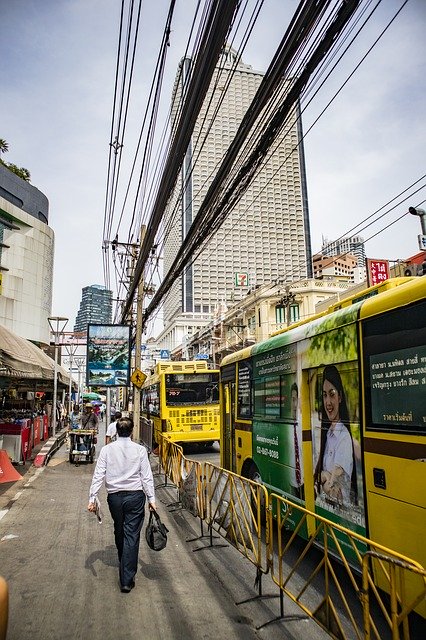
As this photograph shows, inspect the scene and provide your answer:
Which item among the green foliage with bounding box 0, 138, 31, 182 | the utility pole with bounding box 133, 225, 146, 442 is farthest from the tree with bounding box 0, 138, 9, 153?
the utility pole with bounding box 133, 225, 146, 442

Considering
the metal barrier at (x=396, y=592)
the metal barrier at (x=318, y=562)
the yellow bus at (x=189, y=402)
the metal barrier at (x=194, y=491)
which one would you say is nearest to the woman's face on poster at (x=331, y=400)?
the metal barrier at (x=318, y=562)

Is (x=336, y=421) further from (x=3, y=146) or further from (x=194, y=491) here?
(x=3, y=146)

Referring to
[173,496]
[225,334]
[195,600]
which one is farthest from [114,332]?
[225,334]

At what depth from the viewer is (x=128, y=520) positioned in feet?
16.2

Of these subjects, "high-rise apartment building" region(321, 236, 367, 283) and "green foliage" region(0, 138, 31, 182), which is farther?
"green foliage" region(0, 138, 31, 182)

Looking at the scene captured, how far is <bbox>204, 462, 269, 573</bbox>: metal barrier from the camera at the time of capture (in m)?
4.90

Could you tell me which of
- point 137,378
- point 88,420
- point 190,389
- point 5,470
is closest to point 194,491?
point 5,470

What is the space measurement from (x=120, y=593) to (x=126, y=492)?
0.99 metres

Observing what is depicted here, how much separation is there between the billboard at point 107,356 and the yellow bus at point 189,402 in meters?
2.68

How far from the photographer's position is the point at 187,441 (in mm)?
16656

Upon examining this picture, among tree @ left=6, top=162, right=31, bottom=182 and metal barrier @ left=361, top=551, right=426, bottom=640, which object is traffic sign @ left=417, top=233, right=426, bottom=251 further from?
tree @ left=6, top=162, right=31, bottom=182

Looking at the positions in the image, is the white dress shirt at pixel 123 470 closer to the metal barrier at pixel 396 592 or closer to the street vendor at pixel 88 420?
the metal barrier at pixel 396 592

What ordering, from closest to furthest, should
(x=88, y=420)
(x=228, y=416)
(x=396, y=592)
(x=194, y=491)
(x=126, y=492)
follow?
(x=396, y=592), (x=126, y=492), (x=194, y=491), (x=228, y=416), (x=88, y=420)

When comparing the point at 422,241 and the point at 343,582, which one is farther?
the point at 422,241
